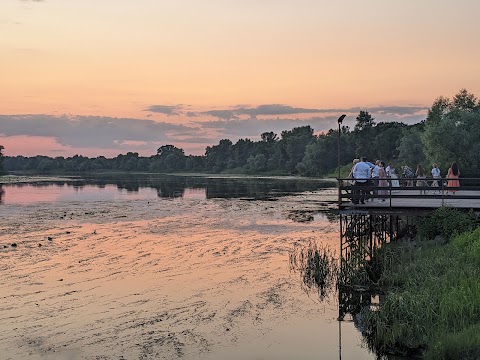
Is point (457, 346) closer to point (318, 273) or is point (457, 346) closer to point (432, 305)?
point (432, 305)

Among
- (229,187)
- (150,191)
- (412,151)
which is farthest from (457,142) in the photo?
(150,191)

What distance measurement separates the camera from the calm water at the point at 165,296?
13891mm

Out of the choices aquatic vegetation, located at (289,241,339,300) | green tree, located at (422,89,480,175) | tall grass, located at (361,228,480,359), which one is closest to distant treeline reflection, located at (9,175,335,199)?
green tree, located at (422,89,480,175)

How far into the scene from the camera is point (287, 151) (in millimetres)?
184125

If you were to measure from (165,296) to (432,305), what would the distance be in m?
9.15

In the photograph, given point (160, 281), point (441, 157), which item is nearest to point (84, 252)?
point (160, 281)

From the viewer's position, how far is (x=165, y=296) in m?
18.7

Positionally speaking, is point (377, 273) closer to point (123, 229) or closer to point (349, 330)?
point (349, 330)

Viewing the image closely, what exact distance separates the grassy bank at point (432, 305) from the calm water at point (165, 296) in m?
0.83

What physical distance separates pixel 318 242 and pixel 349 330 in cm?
1455

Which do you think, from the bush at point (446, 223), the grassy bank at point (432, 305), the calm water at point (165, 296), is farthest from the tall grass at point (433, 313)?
the bush at point (446, 223)

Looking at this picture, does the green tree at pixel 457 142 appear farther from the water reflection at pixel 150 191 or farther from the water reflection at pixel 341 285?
the water reflection at pixel 341 285

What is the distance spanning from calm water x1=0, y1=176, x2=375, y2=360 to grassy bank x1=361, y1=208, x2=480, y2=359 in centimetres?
83

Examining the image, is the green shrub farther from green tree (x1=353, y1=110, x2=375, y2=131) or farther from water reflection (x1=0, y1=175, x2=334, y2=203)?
green tree (x1=353, y1=110, x2=375, y2=131)
